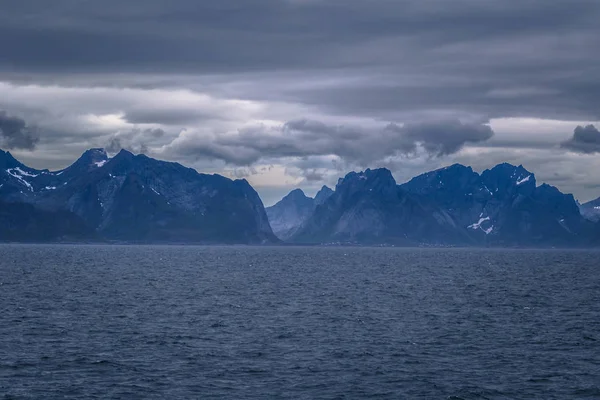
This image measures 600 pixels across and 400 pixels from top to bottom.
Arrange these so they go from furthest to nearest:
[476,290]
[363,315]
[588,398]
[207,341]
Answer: [476,290], [363,315], [207,341], [588,398]

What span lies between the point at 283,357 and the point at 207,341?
10.3 metres

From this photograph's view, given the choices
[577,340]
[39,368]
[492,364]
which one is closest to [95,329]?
[39,368]

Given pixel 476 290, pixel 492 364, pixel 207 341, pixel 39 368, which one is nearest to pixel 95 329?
pixel 207 341

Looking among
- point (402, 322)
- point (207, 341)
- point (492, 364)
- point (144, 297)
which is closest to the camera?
point (492, 364)

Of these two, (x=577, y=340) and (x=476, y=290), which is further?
(x=476, y=290)

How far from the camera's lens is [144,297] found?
379ft

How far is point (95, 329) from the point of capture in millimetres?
78500

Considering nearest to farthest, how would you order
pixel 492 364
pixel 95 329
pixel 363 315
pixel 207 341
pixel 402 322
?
1. pixel 492 364
2. pixel 207 341
3. pixel 95 329
4. pixel 402 322
5. pixel 363 315

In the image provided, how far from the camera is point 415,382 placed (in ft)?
184

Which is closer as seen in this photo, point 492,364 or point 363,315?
point 492,364

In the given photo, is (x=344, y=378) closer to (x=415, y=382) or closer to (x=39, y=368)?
(x=415, y=382)

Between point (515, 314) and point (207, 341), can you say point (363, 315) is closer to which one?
point (515, 314)

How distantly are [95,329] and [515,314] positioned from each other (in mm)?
49138

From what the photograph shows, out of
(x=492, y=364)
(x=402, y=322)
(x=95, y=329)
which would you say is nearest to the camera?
(x=492, y=364)
